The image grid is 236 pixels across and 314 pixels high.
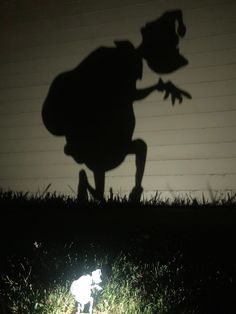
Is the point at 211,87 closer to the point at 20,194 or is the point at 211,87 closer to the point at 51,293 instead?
the point at 20,194

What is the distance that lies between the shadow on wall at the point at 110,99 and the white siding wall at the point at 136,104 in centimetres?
11

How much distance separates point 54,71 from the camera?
265 inches

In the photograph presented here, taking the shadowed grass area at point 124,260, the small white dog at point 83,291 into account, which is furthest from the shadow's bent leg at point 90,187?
the small white dog at point 83,291

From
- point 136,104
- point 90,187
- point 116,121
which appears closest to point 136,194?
point 90,187

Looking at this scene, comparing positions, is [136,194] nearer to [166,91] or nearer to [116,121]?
[116,121]

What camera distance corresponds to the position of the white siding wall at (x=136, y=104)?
19.1 feet

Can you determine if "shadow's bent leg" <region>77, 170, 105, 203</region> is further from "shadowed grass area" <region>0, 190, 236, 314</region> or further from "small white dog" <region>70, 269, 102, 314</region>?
"small white dog" <region>70, 269, 102, 314</region>

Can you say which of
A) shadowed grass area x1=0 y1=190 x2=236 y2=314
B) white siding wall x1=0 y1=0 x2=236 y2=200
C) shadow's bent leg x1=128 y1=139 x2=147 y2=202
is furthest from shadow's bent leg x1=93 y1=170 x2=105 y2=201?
shadowed grass area x1=0 y1=190 x2=236 y2=314

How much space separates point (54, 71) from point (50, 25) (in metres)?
0.72

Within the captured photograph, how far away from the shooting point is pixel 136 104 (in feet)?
20.5

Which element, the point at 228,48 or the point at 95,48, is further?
the point at 95,48

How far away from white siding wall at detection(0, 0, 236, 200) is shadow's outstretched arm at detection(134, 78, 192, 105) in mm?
73

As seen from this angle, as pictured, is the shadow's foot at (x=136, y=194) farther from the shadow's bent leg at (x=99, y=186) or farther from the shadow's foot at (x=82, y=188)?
the shadow's foot at (x=82, y=188)

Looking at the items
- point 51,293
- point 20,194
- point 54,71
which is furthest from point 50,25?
point 51,293
